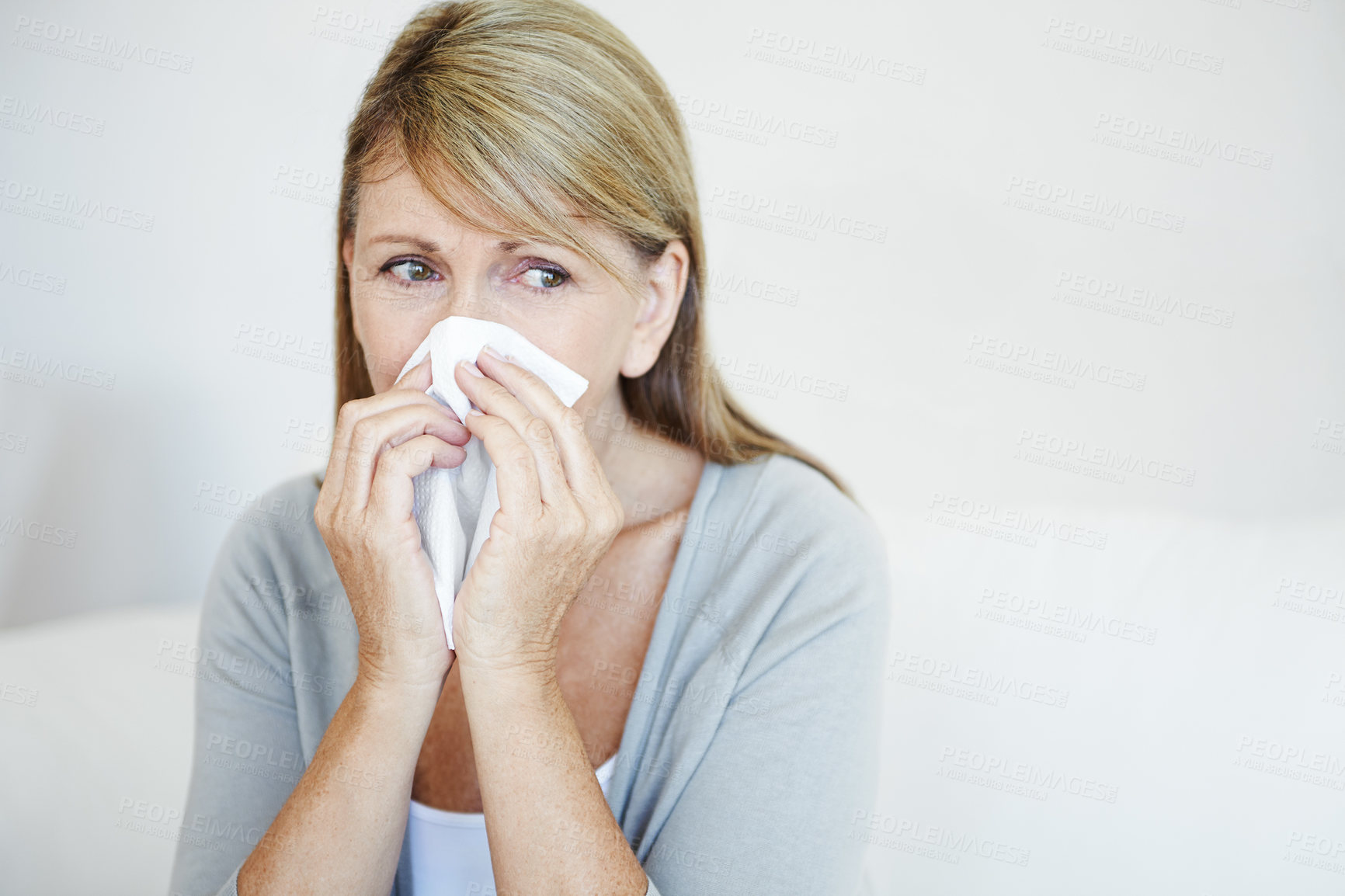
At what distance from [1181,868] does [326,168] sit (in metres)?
2.10

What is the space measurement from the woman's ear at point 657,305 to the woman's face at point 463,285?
0.03 m

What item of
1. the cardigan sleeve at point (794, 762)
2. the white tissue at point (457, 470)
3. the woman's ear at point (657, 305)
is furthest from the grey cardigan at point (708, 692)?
the white tissue at point (457, 470)

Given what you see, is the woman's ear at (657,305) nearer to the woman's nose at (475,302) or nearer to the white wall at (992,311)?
the woman's nose at (475,302)

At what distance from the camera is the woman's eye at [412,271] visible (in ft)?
3.94

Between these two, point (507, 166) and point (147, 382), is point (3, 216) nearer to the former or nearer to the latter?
point (147, 382)

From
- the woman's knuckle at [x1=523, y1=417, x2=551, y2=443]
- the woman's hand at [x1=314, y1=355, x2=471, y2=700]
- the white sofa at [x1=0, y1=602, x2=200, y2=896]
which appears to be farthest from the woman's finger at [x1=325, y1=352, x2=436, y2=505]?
the white sofa at [x1=0, y1=602, x2=200, y2=896]

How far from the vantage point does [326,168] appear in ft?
6.19

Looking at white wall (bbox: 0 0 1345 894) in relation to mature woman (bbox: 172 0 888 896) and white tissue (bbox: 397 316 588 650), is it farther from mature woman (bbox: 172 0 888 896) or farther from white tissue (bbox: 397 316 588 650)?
white tissue (bbox: 397 316 588 650)

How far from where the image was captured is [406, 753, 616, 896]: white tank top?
50.9 inches

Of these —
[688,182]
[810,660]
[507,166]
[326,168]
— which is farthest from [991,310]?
[326,168]

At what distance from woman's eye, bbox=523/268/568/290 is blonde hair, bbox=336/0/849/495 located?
5 cm

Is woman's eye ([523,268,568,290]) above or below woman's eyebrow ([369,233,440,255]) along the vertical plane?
below

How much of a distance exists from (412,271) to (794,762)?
798mm

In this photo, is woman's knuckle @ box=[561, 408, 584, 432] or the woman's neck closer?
woman's knuckle @ box=[561, 408, 584, 432]
